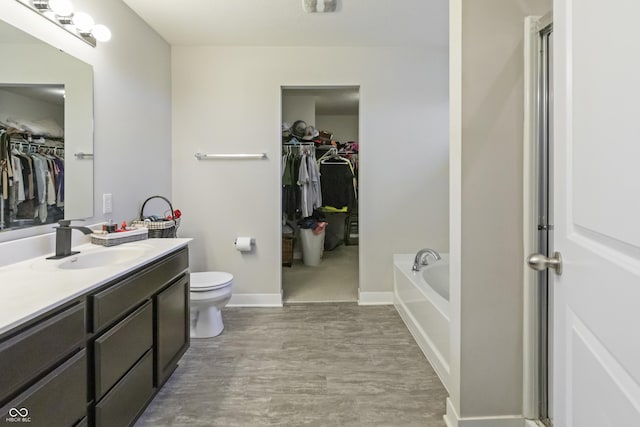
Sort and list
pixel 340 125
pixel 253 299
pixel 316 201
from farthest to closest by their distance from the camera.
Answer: pixel 340 125 → pixel 316 201 → pixel 253 299

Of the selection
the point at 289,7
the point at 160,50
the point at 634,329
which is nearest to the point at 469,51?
the point at 634,329

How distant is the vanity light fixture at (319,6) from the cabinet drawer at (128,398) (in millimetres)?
2406

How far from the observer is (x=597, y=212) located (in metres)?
0.65

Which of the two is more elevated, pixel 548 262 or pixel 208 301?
pixel 548 262

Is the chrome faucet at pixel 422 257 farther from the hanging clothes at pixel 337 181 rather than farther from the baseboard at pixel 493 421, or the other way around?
the hanging clothes at pixel 337 181

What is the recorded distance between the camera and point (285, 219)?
14.8ft

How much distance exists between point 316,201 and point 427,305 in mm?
2297

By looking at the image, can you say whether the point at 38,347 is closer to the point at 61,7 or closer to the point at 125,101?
the point at 61,7

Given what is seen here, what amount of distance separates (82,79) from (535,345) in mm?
2750

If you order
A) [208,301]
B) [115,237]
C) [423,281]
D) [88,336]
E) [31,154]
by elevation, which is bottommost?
[208,301]

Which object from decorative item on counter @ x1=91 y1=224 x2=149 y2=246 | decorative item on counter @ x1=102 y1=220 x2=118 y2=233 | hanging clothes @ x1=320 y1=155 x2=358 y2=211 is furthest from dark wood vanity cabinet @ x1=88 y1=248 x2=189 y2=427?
hanging clothes @ x1=320 y1=155 x2=358 y2=211

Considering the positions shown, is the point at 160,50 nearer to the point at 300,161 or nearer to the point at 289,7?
the point at 289,7

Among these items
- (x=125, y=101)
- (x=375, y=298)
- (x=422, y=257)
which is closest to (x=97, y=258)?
(x=125, y=101)

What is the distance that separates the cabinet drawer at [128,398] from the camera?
123 centimetres
